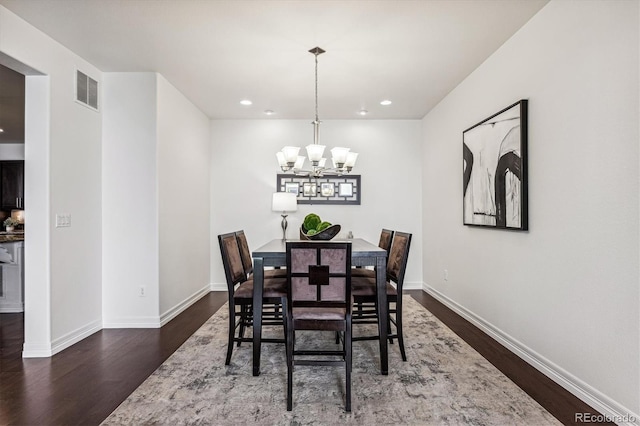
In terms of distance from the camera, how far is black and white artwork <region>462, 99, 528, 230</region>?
2.83 m

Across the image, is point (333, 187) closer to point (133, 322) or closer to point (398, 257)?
point (398, 257)

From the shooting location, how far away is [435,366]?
8.99ft

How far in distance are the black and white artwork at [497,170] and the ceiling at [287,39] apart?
684 mm

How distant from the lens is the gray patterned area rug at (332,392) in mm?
2053

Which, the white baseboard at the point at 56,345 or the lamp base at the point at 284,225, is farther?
the lamp base at the point at 284,225

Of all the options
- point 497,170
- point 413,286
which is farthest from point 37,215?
point 413,286

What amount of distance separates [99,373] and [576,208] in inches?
134

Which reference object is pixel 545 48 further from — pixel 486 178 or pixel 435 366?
pixel 435 366

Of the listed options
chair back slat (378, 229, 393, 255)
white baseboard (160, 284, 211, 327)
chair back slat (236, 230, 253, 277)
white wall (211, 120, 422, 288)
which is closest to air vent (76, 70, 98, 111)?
chair back slat (236, 230, 253, 277)

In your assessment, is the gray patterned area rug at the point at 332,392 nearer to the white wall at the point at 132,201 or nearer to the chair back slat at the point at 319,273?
the chair back slat at the point at 319,273

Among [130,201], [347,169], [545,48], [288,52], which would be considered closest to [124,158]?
[130,201]

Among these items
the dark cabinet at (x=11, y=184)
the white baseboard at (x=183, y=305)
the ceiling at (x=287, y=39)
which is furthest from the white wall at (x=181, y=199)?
the dark cabinet at (x=11, y=184)

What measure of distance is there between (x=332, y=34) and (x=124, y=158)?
7.91ft

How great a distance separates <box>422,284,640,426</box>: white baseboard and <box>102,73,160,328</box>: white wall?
326 centimetres
